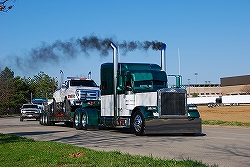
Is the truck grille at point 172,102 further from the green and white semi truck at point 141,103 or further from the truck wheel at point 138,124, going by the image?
the truck wheel at point 138,124

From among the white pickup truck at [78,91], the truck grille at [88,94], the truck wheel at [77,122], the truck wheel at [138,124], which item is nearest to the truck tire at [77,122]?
the truck wheel at [77,122]

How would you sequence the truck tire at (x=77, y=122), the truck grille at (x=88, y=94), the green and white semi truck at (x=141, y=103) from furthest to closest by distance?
the truck grille at (x=88, y=94)
the truck tire at (x=77, y=122)
the green and white semi truck at (x=141, y=103)

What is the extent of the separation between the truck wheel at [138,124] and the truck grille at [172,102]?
→ 0.88 m

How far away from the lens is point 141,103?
20375 mm

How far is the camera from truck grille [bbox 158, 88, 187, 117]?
19.4m

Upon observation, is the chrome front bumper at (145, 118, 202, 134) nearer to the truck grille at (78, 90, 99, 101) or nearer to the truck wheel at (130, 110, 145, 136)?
the truck wheel at (130, 110, 145, 136)

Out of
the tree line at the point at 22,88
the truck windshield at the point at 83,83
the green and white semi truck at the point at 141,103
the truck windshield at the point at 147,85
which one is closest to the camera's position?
the green and white semi truck at the point at 141,103

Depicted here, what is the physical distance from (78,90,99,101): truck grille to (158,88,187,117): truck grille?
30.8 feet

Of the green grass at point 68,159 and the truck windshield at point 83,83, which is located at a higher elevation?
the truck windshield at point 83,83

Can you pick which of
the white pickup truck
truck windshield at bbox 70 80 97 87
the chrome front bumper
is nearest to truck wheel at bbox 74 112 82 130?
the white pickup truck

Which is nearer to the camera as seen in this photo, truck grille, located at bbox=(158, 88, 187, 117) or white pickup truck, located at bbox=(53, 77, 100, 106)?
truck grille, located at bbox=(158, 88, 187, 117)

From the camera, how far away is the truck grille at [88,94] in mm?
28062

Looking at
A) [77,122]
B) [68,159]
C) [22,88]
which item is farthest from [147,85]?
[22,88]

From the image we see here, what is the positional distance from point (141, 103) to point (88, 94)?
844cm
